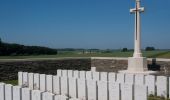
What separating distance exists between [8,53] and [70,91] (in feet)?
41.1

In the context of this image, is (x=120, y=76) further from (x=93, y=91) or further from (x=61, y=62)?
(x=61, y=62)

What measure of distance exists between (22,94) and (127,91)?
7.94 feet

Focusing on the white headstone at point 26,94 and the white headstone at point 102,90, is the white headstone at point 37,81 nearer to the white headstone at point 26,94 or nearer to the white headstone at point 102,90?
the white headstone at point 102,90

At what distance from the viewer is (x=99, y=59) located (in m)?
17.3

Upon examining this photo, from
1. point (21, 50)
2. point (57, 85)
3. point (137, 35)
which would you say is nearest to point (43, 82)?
point (57, 85)

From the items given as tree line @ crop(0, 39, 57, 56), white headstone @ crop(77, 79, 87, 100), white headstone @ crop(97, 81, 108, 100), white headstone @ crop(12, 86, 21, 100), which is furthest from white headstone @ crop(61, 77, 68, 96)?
tree line @ crop(0, 39, 57, 56)

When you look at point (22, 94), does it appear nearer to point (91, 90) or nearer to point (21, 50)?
point (91, 90)

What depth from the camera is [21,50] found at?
21.3m

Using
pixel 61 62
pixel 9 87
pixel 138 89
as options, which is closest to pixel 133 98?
pixel 138 89

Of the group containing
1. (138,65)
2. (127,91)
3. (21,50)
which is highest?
(21,50)

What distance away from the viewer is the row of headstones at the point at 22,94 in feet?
18.9

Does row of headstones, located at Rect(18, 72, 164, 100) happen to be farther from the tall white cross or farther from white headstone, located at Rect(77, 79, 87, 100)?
the tall white cross

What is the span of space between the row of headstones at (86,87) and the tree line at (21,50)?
9.92 m

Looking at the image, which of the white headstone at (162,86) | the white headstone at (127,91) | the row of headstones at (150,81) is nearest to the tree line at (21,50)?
the row of headstones at (150,81)
